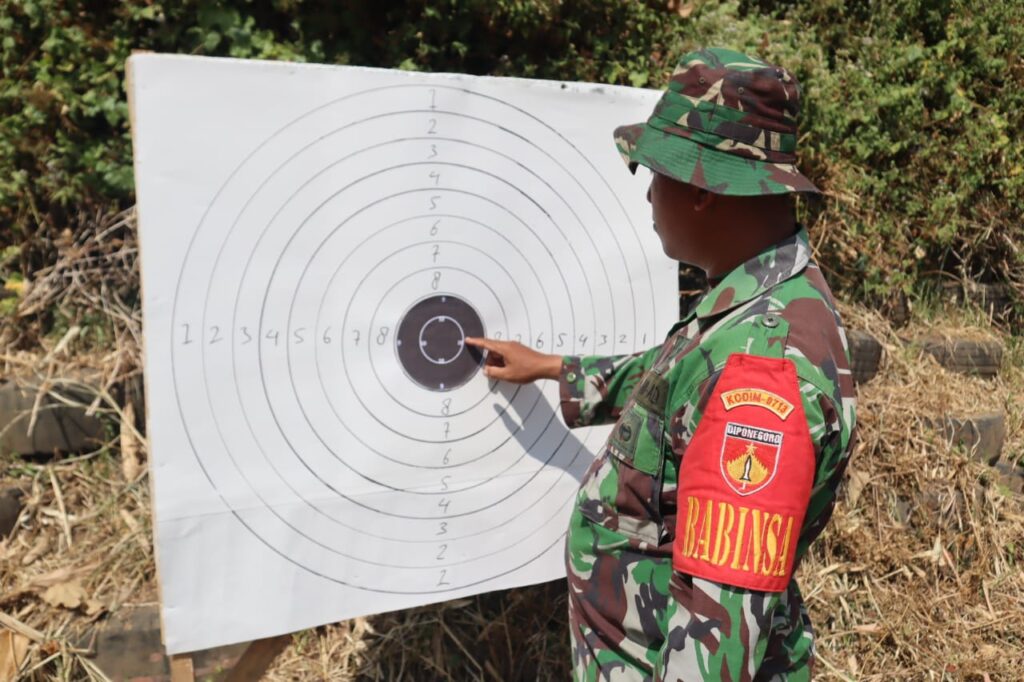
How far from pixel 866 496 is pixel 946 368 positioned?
2.20 feet

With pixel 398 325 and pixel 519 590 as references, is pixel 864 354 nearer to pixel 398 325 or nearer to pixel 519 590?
pixel 519 590

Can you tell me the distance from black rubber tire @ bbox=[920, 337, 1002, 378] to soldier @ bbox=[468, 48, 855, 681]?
2007mm

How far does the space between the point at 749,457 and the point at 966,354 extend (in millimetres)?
2496

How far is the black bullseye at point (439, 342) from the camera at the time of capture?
6.04 ft

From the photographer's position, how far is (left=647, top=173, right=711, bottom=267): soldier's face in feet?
4.32

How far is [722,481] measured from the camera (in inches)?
44.4

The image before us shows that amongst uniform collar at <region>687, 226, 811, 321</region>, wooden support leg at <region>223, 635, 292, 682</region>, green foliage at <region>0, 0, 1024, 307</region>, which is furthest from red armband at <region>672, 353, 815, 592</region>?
green foliage at <region>0, 0, 1024, 307</region>

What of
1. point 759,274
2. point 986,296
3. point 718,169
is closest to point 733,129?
point 718,169

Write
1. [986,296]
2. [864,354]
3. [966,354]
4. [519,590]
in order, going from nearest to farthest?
[519,590] → [864,354] → [966,354] → [986,296]

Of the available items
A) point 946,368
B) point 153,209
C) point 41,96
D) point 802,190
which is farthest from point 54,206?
point 946,368

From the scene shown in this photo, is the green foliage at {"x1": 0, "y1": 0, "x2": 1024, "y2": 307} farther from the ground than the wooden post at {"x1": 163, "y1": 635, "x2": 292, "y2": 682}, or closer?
farther from the ground

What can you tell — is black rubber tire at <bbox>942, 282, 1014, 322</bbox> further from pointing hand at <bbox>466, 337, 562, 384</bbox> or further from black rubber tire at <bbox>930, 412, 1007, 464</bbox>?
A: pointing hand at <bbox>466, 337, 562, 384</bbox>

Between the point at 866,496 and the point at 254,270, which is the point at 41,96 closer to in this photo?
the point at 254,270

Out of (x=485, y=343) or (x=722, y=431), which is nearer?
(x=722, y=431)
